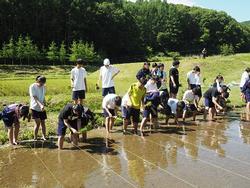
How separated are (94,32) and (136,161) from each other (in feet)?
272

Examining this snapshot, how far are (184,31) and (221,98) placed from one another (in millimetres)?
105475

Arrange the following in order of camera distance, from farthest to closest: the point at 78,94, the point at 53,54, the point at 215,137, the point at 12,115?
1. the point at 53,54
2. the point at 78,94
3. the point at 215,137
4. the point at 12,115

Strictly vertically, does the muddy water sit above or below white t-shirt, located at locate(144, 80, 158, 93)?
below

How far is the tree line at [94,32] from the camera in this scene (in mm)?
74312

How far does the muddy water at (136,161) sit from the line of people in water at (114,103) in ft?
1.85

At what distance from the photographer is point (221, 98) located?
663 inches

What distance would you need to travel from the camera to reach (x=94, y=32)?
3575 inches

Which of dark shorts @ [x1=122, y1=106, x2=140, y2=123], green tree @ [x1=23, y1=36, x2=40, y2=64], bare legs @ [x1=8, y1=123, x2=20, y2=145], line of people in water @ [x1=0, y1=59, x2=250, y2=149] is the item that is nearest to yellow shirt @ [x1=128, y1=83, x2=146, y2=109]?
line of people in water @ [x1=0, y1=59, x2=250, y2=149]

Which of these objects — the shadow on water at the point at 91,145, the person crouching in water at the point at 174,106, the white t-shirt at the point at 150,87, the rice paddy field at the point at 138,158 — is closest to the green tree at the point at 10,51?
the rice paddy field at the point at 138,158

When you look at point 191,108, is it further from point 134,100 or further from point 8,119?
point 8,119

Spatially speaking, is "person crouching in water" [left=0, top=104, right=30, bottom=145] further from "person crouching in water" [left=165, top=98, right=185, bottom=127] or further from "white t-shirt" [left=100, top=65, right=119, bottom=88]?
"person crouching in water" [left=165, top=98, right=185, bottom=127]

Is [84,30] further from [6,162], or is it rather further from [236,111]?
[6,162]

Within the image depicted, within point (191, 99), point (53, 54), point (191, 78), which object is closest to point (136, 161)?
point (191, 99)

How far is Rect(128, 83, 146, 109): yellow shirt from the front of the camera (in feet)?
39.8
